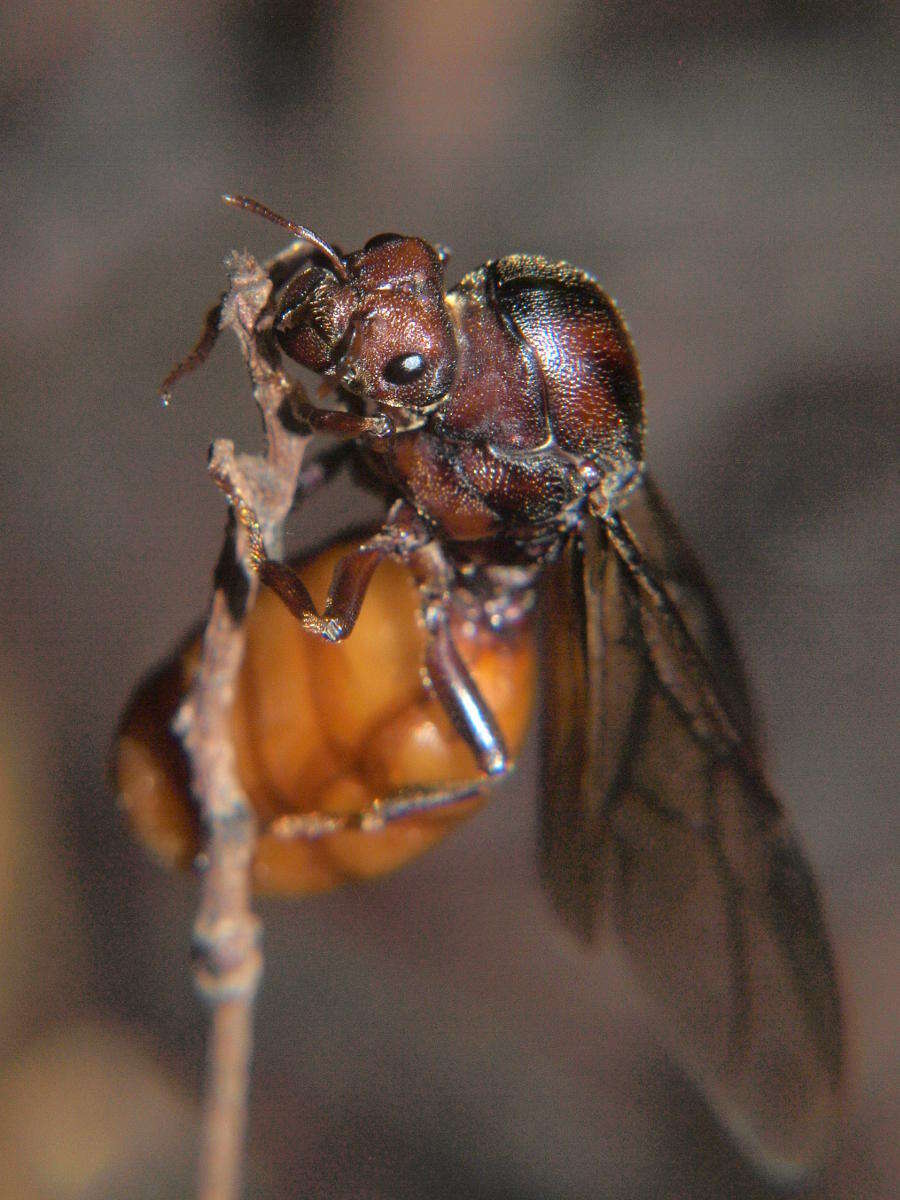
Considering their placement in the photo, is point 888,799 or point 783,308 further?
point 783,308

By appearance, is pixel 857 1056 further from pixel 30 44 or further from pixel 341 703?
pixel 30 44

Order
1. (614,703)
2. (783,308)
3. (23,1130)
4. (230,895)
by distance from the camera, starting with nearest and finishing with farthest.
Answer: (230,895), (614,703), (23,1130), (783,308)

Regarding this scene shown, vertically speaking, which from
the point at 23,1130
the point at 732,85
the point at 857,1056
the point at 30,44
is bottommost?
the point at 857,1056

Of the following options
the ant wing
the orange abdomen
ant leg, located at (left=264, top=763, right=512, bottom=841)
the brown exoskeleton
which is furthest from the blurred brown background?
ant leg, located at (left=264, top=763, right=512, bottom=841)

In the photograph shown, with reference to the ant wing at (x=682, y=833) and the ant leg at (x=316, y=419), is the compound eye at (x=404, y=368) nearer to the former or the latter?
the ant leg at (x=316, y=419)

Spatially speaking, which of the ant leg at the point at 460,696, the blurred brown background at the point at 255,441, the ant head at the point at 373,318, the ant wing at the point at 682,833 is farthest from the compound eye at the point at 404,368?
the blurred brown background at the point at 255,441

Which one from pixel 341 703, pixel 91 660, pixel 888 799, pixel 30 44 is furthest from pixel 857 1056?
pixel 30 44

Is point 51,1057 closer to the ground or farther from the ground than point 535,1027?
farther from the ground

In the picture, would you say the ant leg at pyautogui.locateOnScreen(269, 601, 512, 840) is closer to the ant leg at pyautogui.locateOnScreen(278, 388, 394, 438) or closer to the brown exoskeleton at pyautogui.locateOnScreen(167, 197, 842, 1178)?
the brown exoskeleton at pyautogui.locateOnScreen(167, 197, 842, 1178)
